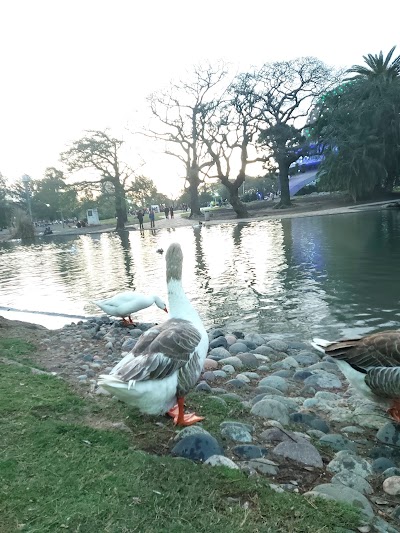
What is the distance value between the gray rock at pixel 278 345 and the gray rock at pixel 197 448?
12.8 ft

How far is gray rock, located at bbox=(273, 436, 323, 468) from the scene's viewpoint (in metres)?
3.53

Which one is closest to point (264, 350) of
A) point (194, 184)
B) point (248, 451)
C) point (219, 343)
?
point (219, 343)

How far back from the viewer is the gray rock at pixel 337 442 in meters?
3.91

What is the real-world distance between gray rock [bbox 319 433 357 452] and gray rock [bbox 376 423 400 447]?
367 mm

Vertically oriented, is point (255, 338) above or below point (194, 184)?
below

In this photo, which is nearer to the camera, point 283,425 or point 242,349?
point 283,425

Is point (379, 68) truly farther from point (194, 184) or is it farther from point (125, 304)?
point (125, 304)

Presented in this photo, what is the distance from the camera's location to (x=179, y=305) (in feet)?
15.1

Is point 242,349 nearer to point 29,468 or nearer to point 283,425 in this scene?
point 283,425

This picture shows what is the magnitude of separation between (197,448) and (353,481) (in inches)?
46.8

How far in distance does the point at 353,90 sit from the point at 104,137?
2597cm

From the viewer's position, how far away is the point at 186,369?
3.89 metres

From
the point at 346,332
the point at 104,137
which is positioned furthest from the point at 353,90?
the point at 346,332

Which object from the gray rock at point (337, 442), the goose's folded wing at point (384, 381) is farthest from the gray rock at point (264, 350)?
the gray rock at point (337, 442)
